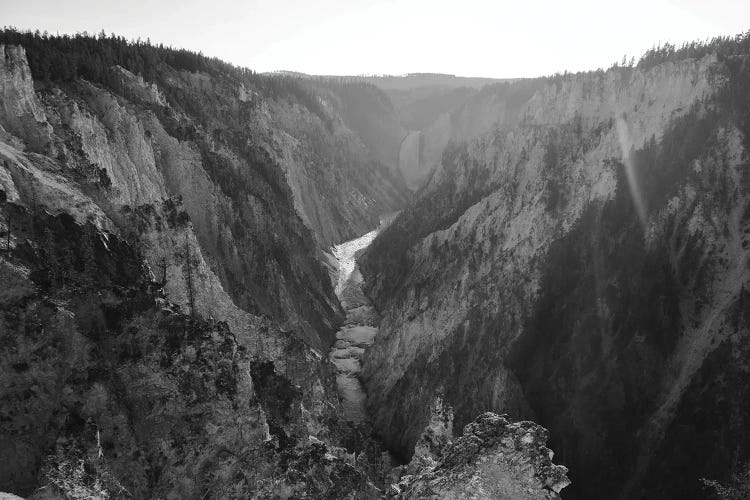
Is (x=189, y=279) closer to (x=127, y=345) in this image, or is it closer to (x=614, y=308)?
(x=127, y=345)

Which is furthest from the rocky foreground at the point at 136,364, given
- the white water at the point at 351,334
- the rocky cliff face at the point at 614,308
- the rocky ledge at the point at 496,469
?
the rocky cliff face at the point at 614,308

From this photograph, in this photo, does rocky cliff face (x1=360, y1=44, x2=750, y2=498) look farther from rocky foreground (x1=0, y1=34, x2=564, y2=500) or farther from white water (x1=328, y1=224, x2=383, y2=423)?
rocky foreground (x1=0, y1=34, x2=564, y2=500)

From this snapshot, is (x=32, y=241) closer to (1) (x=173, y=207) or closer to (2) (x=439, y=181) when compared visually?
(1) (x=173, y=207)

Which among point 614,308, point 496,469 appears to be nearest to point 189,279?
point 496,469

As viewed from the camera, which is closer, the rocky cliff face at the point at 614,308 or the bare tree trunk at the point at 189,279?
the bare tree trunk at the point at 189,279

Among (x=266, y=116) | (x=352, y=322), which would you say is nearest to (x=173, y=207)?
(x=352, y=322)

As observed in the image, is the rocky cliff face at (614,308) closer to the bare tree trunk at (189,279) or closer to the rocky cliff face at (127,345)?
the rocky cliff face at (127,345)
